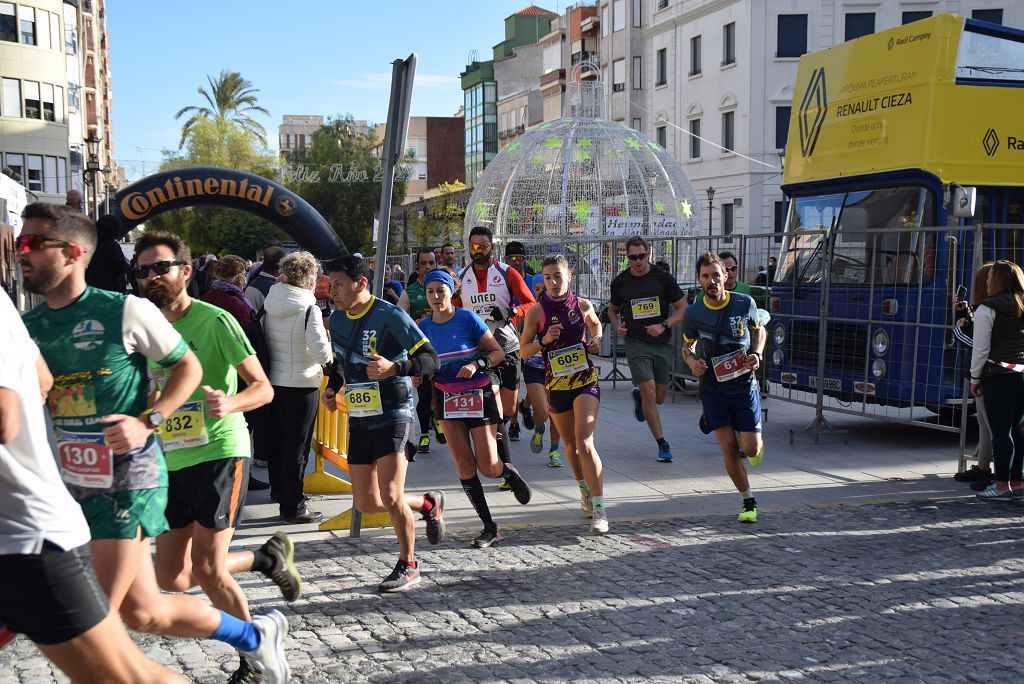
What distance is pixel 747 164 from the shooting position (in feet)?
141

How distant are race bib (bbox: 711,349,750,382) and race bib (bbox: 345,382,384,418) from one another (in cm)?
263

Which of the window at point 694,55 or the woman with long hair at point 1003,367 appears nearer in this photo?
the woman with long hair at point 1003,367

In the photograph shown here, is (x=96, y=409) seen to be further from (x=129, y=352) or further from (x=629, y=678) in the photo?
(x=629, y=678)

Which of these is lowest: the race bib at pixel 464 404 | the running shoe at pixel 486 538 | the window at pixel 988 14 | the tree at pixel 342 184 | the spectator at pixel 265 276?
the running shoe at pixel 486 538

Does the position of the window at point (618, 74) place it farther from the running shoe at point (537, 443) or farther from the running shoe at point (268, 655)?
the running shoe at point (268, 655)

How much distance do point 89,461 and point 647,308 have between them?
23.6ft

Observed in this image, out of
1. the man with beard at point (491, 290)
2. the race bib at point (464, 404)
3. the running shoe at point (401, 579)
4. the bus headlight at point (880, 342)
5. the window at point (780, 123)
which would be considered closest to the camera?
the running shoe at point (401, 579)

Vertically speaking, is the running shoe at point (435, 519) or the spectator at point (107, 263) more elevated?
the spectator at point (107, 263)

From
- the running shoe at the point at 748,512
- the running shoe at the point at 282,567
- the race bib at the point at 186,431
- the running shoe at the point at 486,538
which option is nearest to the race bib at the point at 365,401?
the running shoe at the point at 282,567

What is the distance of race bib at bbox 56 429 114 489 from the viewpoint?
371cm

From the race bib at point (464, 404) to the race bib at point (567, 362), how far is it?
2.71 feet

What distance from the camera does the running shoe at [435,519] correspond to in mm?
6559

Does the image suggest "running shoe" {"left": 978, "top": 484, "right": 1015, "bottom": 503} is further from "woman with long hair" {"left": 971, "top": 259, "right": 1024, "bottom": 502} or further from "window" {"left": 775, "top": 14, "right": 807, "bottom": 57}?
"window" {"left": 775, "top": 14, "right": 807, "bottom": 57}

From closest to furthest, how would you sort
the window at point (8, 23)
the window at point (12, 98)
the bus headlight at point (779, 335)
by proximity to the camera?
the bus headlight at point (779, 335) → the window at point (8, 23) → the window at point (12, 98)
